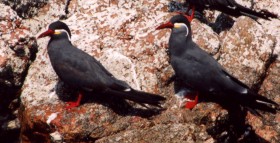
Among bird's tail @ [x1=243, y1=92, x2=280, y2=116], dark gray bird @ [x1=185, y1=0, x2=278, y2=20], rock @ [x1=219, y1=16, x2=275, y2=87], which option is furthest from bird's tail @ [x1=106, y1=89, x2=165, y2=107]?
dark gray bird @ [x1=185, y1=0, x2=278, y2=20]

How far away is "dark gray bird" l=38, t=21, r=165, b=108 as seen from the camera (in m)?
6.64

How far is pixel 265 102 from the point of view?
22.3 feet

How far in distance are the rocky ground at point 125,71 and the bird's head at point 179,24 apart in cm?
40

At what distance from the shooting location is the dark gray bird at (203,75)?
266 inches

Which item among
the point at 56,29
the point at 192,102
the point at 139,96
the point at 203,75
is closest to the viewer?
the point at 139,96

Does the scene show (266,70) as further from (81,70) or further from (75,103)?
(75,103)

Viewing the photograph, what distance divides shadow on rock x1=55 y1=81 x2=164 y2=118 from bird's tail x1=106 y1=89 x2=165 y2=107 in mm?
226

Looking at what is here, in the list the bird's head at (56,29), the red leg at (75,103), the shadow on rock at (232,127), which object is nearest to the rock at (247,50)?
the shadow on rock at (232,127)

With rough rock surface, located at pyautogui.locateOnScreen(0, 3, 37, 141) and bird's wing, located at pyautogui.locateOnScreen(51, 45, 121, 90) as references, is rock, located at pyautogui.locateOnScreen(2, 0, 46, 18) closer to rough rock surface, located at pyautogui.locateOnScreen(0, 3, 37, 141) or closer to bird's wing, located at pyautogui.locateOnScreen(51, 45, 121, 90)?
rough rock surface, located at pyautogui.locateOnScreen(0, 3, 37, 141)

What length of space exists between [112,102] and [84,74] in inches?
21.5

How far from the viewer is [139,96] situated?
21.8ft

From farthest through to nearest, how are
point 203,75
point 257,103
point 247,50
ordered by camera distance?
1. point 247,50
2. point 203,75
3. point 257,103

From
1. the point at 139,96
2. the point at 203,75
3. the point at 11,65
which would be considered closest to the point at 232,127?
the point at 203,75

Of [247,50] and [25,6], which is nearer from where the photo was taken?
[247,50]
